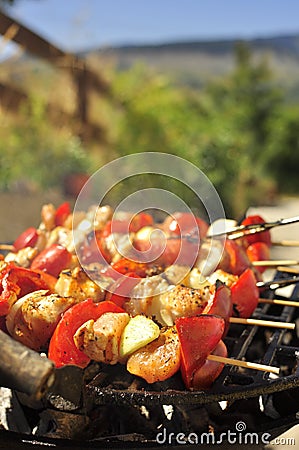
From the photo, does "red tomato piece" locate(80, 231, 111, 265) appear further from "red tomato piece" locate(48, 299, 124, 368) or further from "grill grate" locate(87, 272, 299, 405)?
"grill grate" locate(87, 272, 299, 405)

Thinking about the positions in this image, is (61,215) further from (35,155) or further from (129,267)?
(35,155)

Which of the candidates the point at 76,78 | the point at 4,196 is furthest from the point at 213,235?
the point at 76,78

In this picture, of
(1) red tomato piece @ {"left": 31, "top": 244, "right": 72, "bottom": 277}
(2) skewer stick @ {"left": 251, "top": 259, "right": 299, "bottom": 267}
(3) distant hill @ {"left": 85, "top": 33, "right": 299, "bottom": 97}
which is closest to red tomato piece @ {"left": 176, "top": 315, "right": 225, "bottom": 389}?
(1) red tomato piece @ {"left": 31, "top": 244, "right": 72, "bottom": 277}

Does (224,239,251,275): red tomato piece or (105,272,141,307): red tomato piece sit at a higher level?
(224,239,251,275): red tomato piece

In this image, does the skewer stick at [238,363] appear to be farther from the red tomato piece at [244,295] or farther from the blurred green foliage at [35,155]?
the blurred green foliage at [35,155]

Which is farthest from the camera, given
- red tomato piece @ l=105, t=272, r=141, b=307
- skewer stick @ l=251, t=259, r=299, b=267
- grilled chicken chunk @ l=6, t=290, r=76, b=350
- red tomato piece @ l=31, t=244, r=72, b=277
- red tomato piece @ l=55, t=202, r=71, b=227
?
red tomato piece @ l=55, t=202, r=71, b=227

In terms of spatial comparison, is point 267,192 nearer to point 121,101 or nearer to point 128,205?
point 121,101
